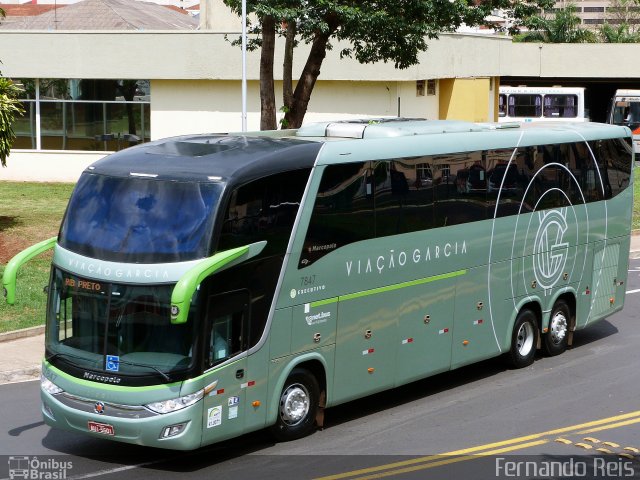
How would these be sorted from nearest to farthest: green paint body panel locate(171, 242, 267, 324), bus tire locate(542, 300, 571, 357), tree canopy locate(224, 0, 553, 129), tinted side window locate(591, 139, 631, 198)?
green paint body panel locate(171, 242, 267, 324) < bus tire locate(542, 300, 571, 357) < tinted side window locate(591, 139, 631, 198) < tree canopy locate(224, 0, 553, 129)

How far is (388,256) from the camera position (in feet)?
46.0

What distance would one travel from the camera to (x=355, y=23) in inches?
931

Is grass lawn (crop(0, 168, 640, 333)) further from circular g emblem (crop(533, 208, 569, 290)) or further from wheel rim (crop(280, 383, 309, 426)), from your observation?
circular g emblem (crop(533, 208, 569, 290))

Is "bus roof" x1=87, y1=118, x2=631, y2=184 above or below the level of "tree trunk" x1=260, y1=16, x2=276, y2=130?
below

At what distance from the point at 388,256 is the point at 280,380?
242 centimetres

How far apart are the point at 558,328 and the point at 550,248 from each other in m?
1.54

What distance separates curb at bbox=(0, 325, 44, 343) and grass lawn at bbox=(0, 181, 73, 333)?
0.62 feet

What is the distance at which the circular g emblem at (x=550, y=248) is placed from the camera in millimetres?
16922

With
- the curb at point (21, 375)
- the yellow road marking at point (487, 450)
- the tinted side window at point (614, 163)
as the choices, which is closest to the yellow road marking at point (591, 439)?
the yellow road marking at point (487, 450)

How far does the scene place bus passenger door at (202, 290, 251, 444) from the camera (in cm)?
1163

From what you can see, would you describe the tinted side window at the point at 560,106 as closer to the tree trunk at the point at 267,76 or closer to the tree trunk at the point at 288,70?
the tree trunk at the point at 288,70

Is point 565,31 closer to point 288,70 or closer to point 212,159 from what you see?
point 288,70

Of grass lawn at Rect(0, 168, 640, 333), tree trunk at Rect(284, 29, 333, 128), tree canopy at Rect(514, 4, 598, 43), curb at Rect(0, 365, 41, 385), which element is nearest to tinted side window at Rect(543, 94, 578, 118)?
grass lawn at Rect(0, 168, 640, 333)

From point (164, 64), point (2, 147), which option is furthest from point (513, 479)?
point (164, 64)
